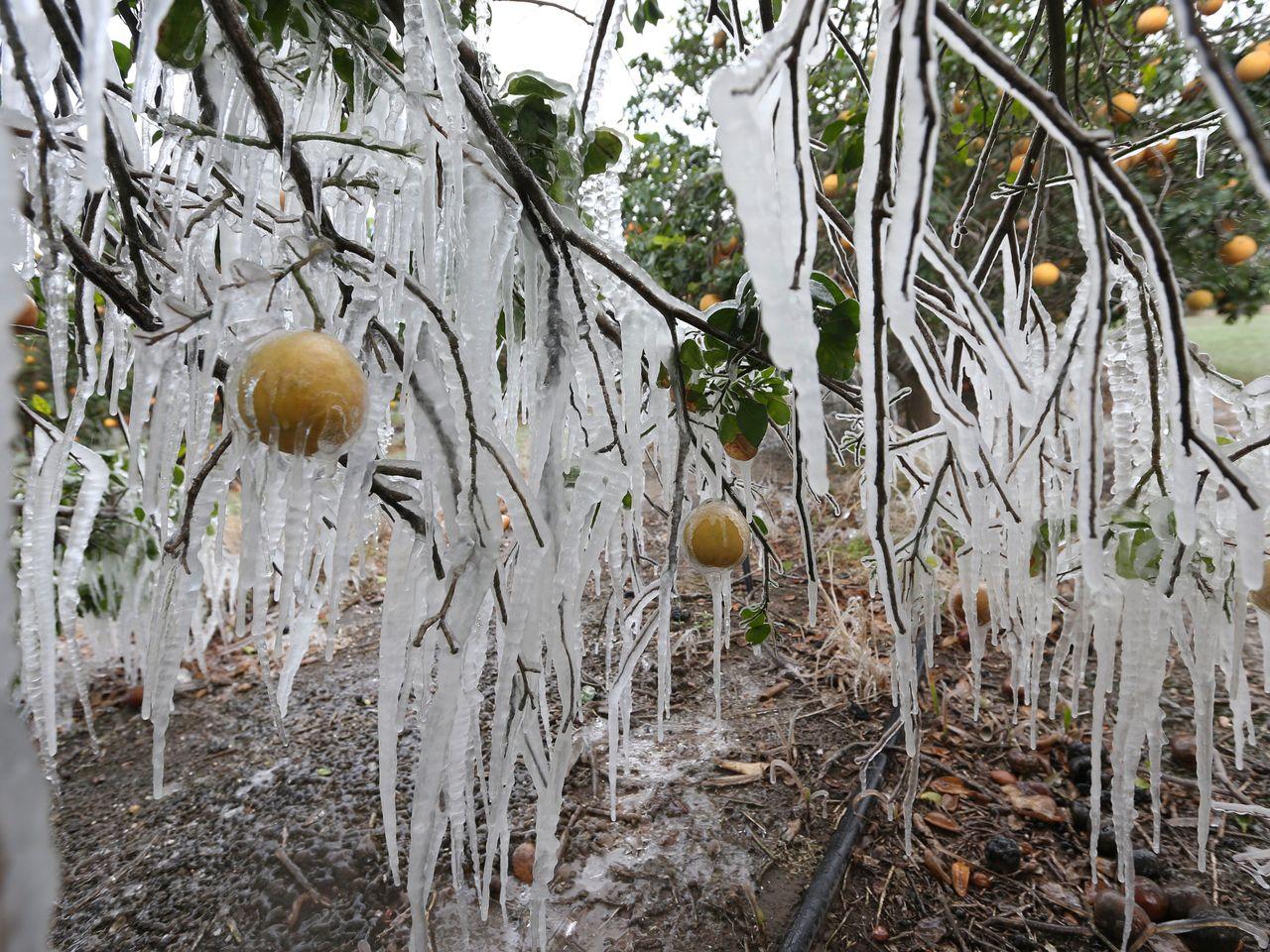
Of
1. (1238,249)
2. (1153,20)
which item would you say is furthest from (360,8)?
(1238,249)

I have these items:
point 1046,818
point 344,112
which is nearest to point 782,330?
Result: point 344,112

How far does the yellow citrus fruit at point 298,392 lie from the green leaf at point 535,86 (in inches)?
11.9

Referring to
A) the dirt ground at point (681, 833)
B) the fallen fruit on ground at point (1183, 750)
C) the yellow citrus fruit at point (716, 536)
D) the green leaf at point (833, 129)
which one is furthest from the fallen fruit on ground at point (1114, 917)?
the green leaf at point (833, 129)

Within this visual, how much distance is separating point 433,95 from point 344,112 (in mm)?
392

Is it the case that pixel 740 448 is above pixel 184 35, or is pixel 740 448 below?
below

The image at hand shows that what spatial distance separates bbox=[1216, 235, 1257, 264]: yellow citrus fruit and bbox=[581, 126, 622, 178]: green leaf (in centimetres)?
206

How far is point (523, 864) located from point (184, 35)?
1.16m

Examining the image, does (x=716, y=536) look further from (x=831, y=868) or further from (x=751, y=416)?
(x=831, y=868)

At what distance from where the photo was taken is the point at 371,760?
1.36 meters

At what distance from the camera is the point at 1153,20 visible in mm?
1537

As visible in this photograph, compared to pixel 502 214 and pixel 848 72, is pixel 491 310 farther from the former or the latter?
pixel 848 72

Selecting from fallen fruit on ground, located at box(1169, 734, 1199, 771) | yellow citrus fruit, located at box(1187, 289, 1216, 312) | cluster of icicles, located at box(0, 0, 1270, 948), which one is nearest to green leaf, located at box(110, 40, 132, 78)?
cluster of icicles, located at box(0, 0, 1270, 948)

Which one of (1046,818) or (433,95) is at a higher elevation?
(433,95)

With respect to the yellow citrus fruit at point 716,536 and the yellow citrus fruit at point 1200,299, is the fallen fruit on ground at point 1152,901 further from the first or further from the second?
the yellow citrus fruit at point 1200,299
